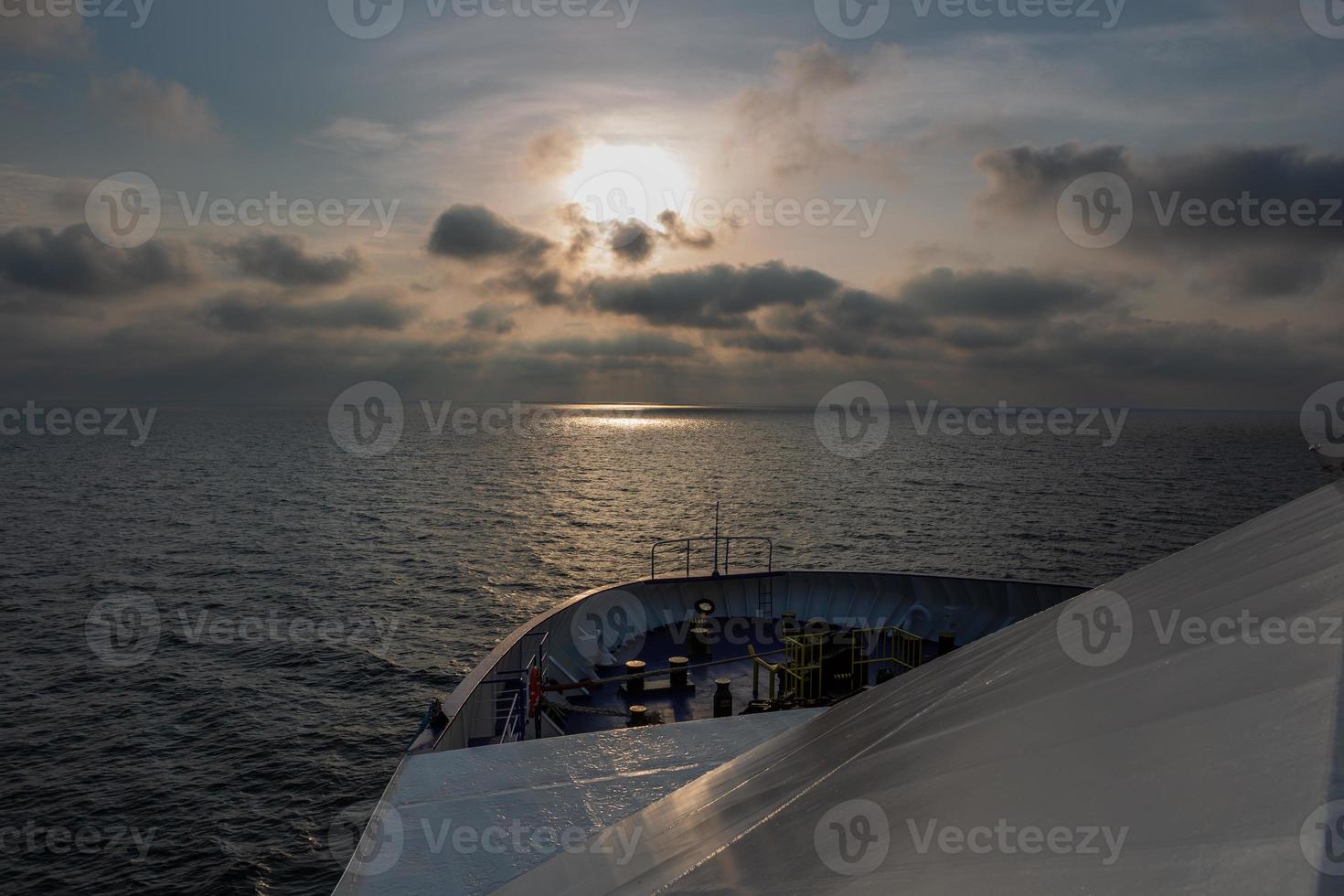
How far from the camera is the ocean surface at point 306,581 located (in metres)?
22.6

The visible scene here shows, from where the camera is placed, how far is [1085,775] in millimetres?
2779

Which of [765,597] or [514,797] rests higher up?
[765,597]

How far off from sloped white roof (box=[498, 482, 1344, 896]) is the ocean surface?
65.3ft

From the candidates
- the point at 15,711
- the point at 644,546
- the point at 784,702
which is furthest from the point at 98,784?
the point at 644,546

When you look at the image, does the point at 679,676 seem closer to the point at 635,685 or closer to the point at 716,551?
the point at 635,685

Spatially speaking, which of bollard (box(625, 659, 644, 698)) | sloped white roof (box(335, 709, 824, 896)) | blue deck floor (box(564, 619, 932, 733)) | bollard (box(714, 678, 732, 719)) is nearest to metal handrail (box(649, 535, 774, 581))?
blue deck floor (box(564, 619, 932, 733))

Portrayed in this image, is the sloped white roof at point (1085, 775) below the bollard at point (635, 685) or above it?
above

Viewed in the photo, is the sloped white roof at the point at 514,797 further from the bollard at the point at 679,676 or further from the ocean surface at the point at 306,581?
the ocean surface at the point at 306,581

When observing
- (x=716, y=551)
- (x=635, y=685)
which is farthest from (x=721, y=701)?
(x=716, y=551)

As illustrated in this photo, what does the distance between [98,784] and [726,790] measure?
27439mm

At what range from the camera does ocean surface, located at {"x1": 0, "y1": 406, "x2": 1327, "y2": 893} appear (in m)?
22.6

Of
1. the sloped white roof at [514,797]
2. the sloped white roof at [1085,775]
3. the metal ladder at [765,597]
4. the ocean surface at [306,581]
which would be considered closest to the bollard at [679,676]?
the sloped white roof at [514,797]

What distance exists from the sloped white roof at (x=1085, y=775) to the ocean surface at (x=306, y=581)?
1990cm

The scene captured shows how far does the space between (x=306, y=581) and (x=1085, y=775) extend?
54324 millimetres
